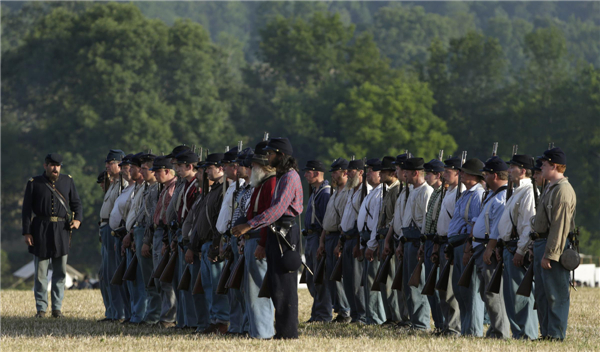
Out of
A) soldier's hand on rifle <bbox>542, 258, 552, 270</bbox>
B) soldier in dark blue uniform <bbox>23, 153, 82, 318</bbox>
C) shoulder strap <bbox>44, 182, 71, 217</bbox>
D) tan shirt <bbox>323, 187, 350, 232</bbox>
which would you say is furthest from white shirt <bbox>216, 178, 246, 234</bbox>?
shoulder strap <bbox>44, 182, 71, 217</bbox>

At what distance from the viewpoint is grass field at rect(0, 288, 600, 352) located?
995cm

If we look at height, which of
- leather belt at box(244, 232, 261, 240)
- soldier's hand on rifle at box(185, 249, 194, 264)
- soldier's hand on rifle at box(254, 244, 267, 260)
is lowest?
soldier's hand on rifle at box(185, 249, 194, 264)

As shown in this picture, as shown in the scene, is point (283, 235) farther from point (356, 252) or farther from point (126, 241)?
point (126, 241)

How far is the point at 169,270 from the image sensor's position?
41.2 feet

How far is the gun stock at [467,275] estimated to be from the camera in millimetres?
10945

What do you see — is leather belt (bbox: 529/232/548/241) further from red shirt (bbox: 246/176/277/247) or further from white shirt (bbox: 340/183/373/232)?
white shirt (bbox: 340/183/373/232)

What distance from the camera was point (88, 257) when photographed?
167 feet

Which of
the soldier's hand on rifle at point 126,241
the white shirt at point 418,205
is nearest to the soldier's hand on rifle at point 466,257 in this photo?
the white shirt at point 418,205

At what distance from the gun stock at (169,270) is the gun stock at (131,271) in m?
1.12

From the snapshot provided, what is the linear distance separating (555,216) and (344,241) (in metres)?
4.31

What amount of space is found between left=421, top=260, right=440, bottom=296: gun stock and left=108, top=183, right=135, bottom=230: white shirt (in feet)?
15.1

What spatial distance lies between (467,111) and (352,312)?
4474 cm

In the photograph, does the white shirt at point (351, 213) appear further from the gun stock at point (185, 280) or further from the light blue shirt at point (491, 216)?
the light blue shirt at point (491, 216)

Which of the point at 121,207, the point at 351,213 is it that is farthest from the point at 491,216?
the point at 121,207
